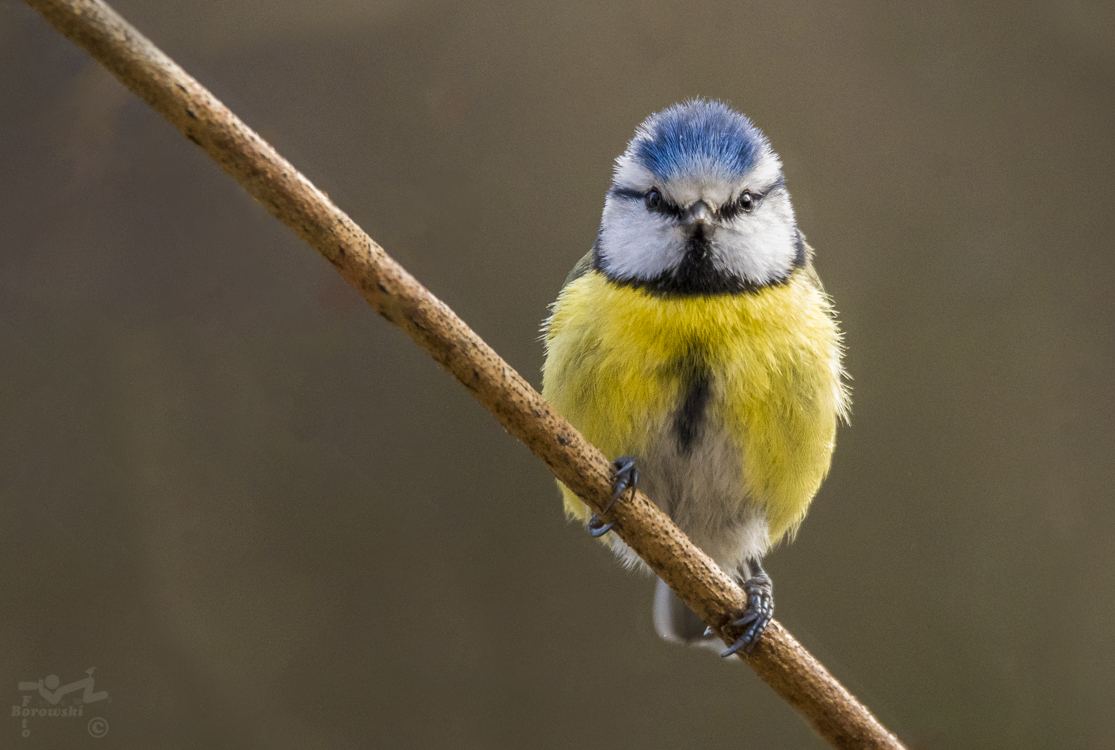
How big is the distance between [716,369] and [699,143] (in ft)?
0.84

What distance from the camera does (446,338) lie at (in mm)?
836

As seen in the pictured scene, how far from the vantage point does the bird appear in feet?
3.43

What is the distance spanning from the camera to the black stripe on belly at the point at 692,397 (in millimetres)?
1044

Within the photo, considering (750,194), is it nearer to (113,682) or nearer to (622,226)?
(622,226)

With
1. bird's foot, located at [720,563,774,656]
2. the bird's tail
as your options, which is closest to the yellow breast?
bird's foot, located at [720,563,774,656]

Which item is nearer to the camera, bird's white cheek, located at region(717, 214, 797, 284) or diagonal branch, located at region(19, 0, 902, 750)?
diagonal branch, located at region(19, 0, 902, 750)

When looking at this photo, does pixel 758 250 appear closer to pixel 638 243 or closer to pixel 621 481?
pixel 638 243

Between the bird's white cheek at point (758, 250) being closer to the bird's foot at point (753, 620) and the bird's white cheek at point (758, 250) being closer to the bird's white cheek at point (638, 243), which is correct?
the bird's white cheek at point (638, 243)

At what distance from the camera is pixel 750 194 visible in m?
1.08

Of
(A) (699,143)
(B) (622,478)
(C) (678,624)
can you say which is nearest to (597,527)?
(B) (622,478)

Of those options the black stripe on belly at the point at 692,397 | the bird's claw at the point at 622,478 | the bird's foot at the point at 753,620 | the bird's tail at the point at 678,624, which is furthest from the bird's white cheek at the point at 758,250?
the bird's tail at the point at 678,624

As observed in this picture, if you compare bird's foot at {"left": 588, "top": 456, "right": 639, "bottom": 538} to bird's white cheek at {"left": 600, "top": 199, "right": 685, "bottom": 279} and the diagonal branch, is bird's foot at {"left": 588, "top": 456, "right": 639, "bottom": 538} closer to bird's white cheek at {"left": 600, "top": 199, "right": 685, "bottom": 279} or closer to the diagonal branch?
the diagonal branch

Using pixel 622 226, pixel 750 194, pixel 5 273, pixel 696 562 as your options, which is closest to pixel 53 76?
pixel 5 273

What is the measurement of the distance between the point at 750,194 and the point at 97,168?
3.13 feet
